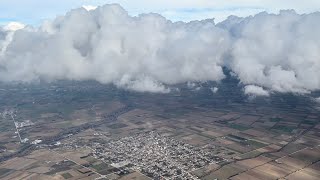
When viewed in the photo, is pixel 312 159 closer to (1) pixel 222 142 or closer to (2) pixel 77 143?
(1) pixel 222 142

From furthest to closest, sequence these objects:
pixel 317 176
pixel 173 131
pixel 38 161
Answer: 1. pixel 173 131
2. pixel 38 161
3. pixel 317 176

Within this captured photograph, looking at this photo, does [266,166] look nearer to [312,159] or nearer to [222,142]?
[312,159]

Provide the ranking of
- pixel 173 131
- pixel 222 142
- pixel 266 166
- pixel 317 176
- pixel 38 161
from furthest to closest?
pixel 173 131 → pixel 222 142 → pixel 38 161 → pixel 266 166 → pixel 317 176

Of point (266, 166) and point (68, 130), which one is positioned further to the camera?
point (68, 130)

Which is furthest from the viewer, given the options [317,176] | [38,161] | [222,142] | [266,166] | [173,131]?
[173,131]

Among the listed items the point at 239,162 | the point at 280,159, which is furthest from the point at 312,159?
the point at 239,162

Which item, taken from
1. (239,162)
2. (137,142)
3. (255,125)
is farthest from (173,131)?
(239,162)

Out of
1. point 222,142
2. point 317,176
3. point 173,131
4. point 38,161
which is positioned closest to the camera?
point 317,176

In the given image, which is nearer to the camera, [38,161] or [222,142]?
[38,161]
